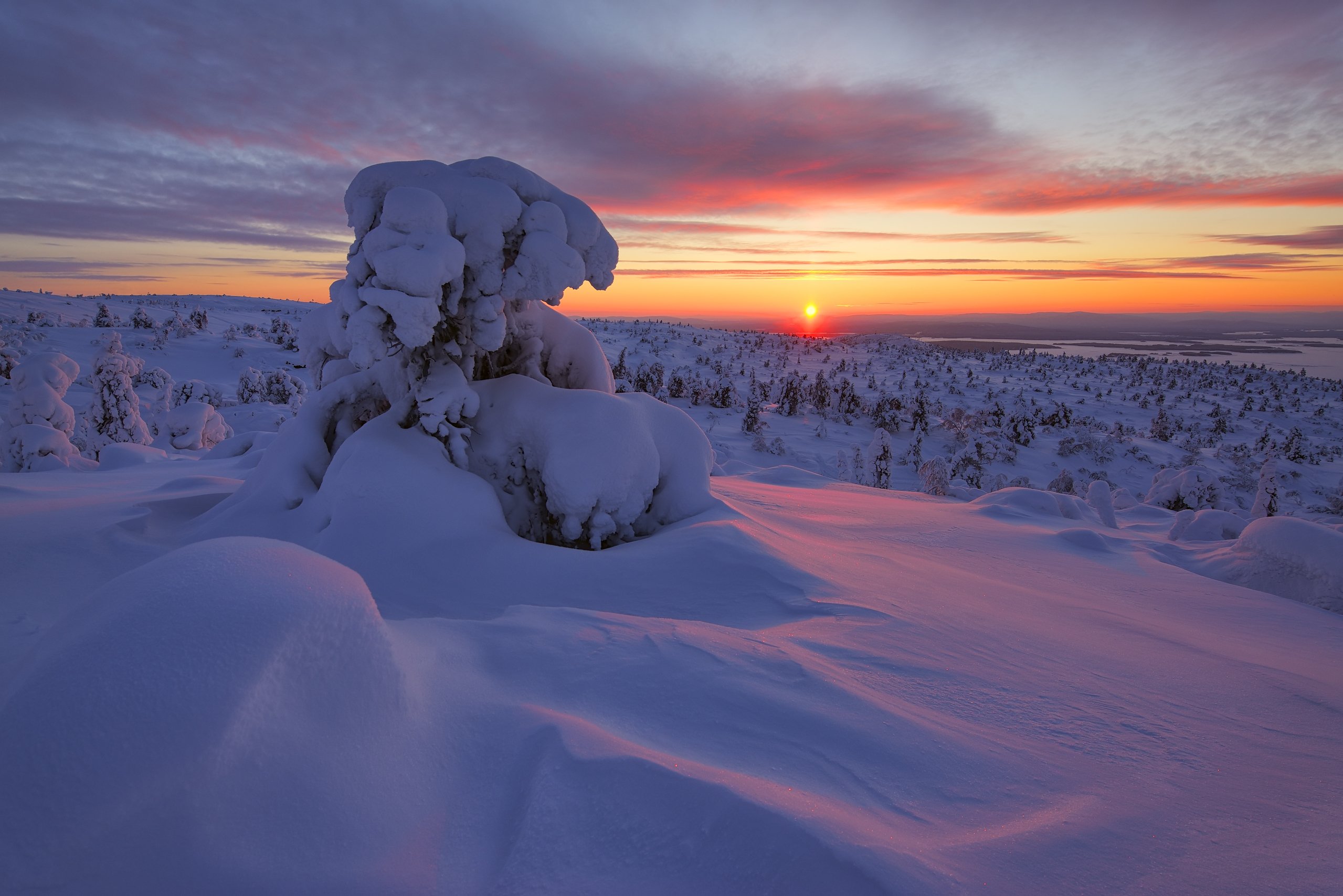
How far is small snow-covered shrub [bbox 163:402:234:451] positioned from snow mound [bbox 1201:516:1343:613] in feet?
72.9

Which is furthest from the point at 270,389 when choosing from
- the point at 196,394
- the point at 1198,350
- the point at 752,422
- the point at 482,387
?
the point at 1198,350

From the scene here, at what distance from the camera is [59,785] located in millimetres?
1636

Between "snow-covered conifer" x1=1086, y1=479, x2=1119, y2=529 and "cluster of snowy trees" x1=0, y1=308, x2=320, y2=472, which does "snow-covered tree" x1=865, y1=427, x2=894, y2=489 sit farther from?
"cluster of snowy trees" x1=0, y1=308, x2=320, y2=472

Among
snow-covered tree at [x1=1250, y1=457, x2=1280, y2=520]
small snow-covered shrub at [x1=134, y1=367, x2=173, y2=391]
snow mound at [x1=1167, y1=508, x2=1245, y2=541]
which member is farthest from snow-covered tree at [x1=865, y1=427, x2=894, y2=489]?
small snow-covered shrub at [x1=134, y1=367, x2=173, y2=391]

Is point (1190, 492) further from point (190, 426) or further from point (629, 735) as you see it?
point (190, 426)

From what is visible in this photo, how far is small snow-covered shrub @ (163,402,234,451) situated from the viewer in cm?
1691

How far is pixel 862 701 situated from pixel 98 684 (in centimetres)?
290

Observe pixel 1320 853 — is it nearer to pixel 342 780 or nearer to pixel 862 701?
pixel 862 701

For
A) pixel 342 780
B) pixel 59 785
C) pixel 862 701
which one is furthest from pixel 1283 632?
pixel 59 785

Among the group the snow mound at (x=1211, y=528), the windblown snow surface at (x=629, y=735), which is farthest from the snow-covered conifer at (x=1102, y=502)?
the windblown snow surface at (x=629, y=735)

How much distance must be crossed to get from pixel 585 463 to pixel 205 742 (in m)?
4.54

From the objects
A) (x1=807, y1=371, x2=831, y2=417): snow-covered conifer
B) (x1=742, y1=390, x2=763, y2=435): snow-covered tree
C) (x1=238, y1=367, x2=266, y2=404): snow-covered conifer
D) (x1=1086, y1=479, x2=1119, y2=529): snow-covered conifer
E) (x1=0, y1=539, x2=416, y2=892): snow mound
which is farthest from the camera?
(x1=807, y1=371, x2=831, y2=417): snow-covered conifer

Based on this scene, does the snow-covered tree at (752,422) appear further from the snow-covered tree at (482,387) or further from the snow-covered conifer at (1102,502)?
the snow-covered tree at (482,387)

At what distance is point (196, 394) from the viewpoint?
2300cm
